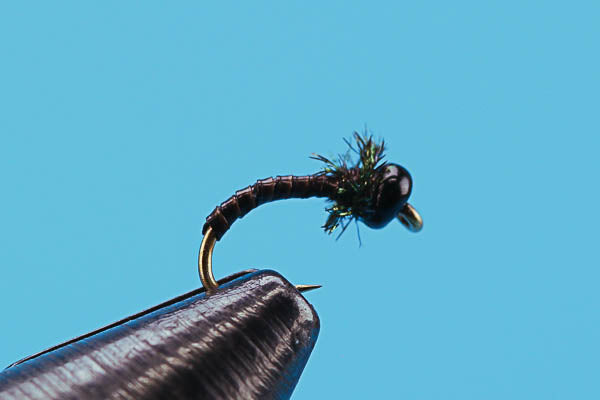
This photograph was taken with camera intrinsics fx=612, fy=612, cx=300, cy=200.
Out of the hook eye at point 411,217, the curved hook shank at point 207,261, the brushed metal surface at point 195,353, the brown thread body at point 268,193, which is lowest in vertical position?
Answer: the brushed metal surface at point 195,353

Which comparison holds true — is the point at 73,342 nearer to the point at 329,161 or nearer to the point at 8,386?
the point at 8,386

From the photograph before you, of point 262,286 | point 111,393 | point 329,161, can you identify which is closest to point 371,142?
point 329,161

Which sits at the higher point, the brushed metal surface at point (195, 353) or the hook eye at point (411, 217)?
the hook eye at point (411, 217)

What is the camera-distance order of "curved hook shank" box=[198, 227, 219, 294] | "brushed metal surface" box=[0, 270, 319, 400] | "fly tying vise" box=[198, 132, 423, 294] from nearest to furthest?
1. "brushed metal surface" box=[0, 270, 319, 400]
2. "curved hook shank" box=[198, 227, 219, 294]
3. "fly tying vise" box=[198, 132, 423, 294]

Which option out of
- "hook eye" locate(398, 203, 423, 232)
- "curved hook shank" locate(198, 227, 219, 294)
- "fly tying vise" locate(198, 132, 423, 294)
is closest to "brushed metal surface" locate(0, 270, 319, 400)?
"curved hook shank" locate(198, 227, 219, 294)

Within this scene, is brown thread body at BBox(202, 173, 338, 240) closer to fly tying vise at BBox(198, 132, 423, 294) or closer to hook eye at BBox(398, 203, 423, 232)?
fly tying vise at BBox(198, 132, 423, 294)

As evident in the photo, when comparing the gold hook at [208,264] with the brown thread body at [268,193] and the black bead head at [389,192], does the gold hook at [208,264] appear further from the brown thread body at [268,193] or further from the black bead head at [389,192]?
the black bead head at [389,192]

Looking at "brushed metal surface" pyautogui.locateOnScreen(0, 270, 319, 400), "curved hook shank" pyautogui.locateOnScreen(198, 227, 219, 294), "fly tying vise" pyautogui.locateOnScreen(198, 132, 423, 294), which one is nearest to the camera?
"brushed metal surface" pyautogui.locateOnScreen(0, 270, 319, 400)

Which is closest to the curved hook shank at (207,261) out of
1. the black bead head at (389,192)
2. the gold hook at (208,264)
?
the gold hook at (208,264)
